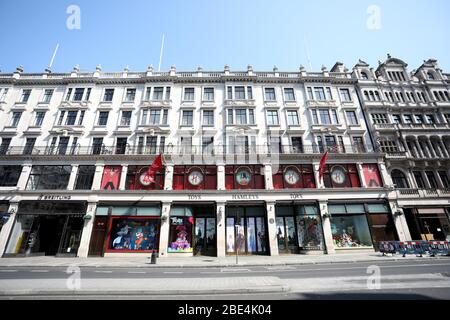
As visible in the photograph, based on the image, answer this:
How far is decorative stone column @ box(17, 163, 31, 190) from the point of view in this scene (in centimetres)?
2106

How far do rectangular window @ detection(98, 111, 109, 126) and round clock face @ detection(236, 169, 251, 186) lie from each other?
17.2 meters

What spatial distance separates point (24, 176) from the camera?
845 inches

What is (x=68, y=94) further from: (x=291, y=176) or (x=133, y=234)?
(x=291, y=176)

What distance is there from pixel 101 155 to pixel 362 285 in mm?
23981

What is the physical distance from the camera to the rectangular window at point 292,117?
2471cm

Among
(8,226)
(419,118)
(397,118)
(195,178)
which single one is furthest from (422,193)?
(8,226)

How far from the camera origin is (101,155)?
2188cm

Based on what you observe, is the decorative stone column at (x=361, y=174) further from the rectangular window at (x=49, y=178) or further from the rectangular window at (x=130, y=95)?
the rectangular window at (x=49, y=178)

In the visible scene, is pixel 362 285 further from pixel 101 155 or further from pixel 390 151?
pixel 101 155

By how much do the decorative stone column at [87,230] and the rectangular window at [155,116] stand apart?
426 inches

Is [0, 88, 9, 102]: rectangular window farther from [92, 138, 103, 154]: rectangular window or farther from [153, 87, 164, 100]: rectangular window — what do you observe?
[153, 87, 164, 100]: rectangular window

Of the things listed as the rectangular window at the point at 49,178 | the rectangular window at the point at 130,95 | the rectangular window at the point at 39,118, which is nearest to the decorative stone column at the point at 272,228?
the rectangular window at the point at 130,95

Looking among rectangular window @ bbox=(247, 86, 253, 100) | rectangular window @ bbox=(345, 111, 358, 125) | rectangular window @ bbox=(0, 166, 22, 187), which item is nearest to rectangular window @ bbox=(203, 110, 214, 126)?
rectangular window @ bbox=(247, 86, 253, 100)
